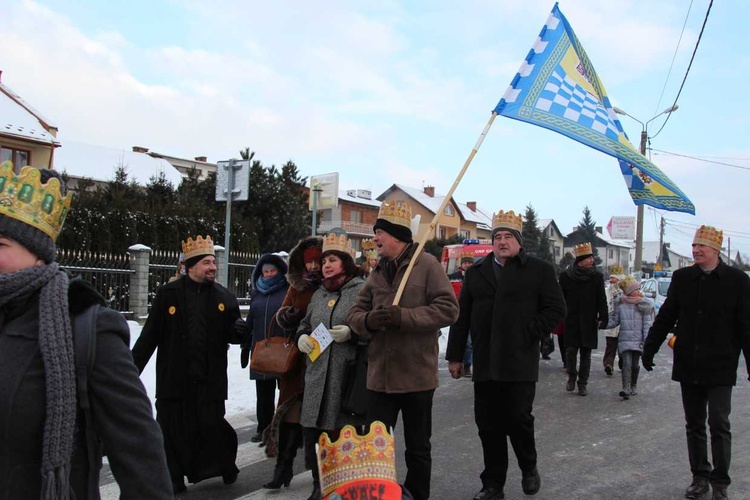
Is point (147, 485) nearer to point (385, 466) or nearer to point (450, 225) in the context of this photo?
point (385, 466)

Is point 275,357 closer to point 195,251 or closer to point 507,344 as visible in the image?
point 195,251

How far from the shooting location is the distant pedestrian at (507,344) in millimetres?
4836

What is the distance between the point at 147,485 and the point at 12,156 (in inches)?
1279

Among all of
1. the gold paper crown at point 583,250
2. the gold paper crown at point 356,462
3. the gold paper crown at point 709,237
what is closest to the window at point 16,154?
the gold paper crown at point 583,250

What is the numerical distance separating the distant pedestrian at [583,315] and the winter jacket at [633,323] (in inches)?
10.1

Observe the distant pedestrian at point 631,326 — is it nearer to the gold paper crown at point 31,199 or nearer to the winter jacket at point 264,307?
the winter jacket at point 264,307

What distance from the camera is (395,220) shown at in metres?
4.64

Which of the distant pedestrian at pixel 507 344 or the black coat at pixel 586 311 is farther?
the black coat at pixel 586 311

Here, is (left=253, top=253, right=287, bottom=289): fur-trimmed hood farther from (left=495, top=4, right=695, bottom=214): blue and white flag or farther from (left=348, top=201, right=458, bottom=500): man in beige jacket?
(left=495, top=4, right=695, bottom=214): blue and white flag

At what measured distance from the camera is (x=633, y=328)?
30.2 feet

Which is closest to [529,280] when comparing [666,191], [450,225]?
[666,191]

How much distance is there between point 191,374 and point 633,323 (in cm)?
657

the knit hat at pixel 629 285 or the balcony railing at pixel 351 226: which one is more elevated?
the balcony railing at pixel 351 226

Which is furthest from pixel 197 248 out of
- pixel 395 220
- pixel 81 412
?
pixel 81 412
